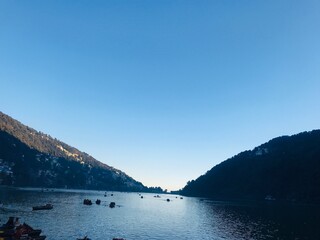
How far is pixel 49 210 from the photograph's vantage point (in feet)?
439

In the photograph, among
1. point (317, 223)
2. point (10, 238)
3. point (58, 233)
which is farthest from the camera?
point (317, 223)

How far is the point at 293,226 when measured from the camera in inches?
4626

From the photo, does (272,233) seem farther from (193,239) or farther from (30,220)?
(30,220)

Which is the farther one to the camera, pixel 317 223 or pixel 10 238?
pixel 317 223

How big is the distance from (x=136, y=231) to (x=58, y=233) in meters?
23.4

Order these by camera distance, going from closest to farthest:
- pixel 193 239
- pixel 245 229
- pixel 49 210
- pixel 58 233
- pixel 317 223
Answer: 1. pixel 58 233
2. pixel 193 239
3. pixel 245 229
4. pixel 317 223
5. pixel 49 210

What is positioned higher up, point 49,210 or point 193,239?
point 49,210

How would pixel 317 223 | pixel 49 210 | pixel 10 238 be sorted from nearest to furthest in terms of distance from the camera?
pixel 10 238, pixel 317 223, pixel 49 210

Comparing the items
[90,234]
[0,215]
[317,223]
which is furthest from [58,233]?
[317,223]

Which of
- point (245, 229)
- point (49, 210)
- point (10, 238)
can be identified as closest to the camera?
point (10, 238)

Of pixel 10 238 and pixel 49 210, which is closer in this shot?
pixel 10 238

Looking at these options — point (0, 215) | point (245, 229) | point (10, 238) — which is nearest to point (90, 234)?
point (10, 238)

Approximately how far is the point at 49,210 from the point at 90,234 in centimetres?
5732

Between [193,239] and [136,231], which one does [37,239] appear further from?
[193,239]
